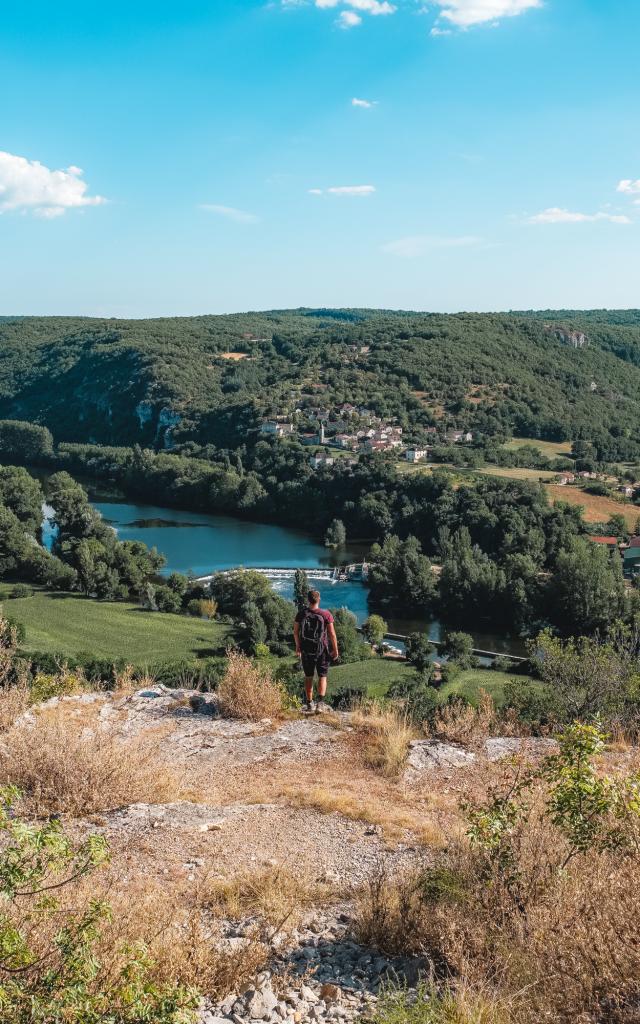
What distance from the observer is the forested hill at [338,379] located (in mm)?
75062

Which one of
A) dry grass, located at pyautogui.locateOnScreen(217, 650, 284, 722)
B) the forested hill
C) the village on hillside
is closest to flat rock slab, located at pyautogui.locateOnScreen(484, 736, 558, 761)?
dry grass, located at pyautogui.locateOnScreen(217, 650, 284, 722)

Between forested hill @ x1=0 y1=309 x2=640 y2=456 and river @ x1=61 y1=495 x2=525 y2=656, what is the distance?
16.4 metres

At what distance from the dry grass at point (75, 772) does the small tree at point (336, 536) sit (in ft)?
153

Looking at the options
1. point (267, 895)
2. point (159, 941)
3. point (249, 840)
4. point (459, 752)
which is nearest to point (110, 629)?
point (459, 752)

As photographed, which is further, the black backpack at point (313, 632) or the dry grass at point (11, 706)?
the black backpack at point (313, 632)

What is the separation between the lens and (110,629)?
98.6 ft

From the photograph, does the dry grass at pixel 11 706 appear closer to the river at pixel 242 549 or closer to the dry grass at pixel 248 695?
the dry grass at pixel 248 695

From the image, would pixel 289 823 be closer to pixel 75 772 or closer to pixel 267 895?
pixel 267 895

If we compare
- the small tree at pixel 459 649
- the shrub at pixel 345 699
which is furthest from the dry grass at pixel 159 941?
the small tree at pixel 459 649

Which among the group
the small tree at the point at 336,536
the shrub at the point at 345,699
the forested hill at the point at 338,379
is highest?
the forested hill at the point at 338,379

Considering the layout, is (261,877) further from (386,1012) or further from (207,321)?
(207,321)

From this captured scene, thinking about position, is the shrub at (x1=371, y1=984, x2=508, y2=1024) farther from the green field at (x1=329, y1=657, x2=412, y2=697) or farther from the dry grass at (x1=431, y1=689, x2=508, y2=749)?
the green field at (x1=329, y1=657, x2=412, y2=697)

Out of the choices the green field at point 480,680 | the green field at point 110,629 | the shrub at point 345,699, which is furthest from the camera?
the green field at point 110,629

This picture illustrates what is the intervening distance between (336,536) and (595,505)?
17.1m
